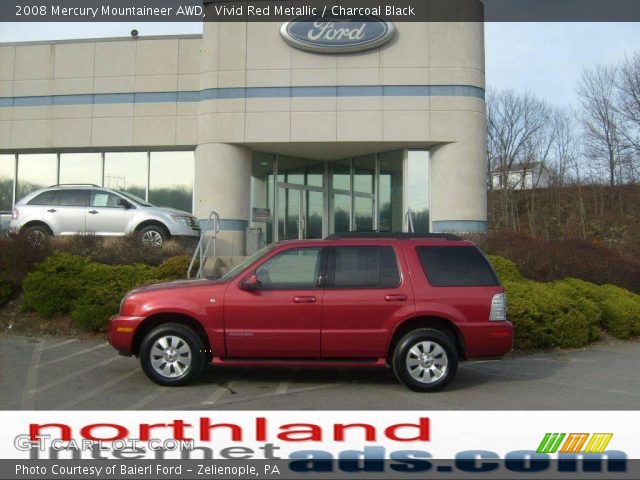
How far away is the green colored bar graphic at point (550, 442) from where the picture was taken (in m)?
5.30

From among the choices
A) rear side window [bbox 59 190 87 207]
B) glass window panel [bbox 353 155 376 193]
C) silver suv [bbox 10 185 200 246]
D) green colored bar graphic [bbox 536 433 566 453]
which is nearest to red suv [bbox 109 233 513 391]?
green colored bar graphic [bbox 536 433 566 453]

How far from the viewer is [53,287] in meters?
11.2

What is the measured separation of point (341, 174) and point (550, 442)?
627 inches

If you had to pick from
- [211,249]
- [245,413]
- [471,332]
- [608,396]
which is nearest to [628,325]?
[608,396]

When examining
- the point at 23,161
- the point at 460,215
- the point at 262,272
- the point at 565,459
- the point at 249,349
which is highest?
the point at 23,161

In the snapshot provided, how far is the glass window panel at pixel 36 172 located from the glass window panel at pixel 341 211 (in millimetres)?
8979

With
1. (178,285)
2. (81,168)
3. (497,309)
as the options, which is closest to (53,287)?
(178,285)

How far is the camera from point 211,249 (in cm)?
1673

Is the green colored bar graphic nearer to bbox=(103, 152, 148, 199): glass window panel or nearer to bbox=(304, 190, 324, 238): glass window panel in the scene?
bbox=(304, 190, 324, 238): glass window panel

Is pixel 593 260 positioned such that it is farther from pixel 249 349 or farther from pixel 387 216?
pixel 249 349

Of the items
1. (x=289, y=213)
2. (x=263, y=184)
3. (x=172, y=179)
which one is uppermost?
(x=172, y=179)

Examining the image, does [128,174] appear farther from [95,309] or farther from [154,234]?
[95,309]

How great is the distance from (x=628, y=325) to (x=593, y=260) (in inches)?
131

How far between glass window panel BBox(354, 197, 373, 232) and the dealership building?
5 cm
